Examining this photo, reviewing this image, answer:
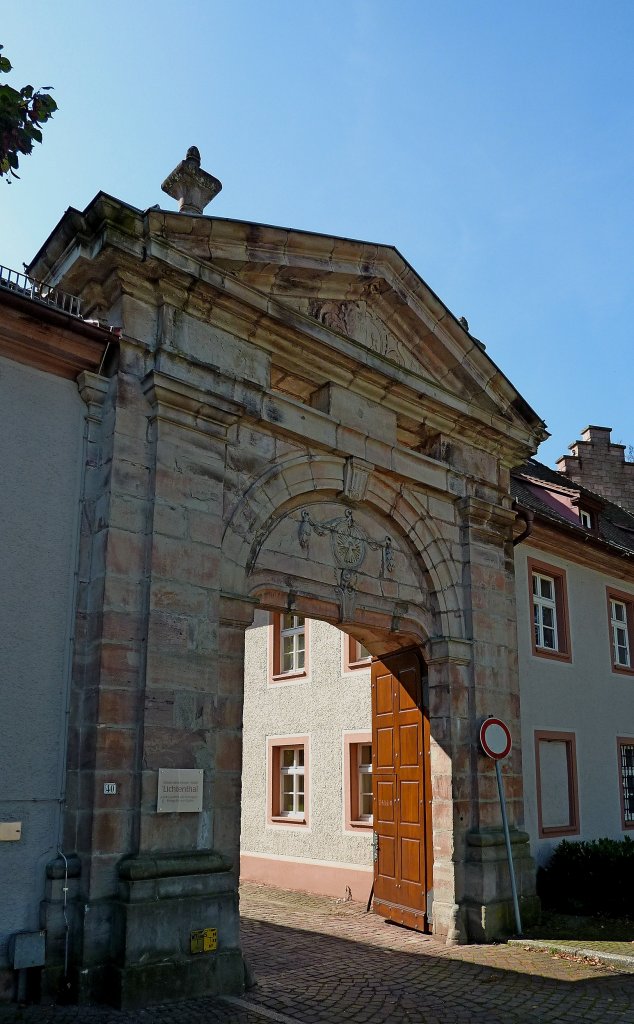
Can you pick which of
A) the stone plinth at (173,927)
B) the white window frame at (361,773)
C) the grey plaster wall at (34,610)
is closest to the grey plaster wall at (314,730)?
the white window frame at (361,773)

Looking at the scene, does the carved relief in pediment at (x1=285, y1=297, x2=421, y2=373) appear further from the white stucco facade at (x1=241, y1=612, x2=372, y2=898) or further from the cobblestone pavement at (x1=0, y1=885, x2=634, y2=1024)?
the cobblestone pavement at (x1=0, y1=885, x2=634, y2=1024)

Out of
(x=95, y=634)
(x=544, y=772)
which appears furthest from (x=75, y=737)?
(x=544, y=772)

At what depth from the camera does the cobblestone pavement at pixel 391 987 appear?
689 cm

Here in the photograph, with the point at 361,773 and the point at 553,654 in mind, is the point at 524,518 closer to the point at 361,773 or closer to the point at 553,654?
the point at 553,654

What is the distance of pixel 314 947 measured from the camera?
10.0 meters

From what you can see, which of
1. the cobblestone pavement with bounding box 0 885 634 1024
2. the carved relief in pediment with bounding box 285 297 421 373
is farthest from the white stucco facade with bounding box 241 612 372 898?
the carved relief in pediment with bounding box 285 297 421 373

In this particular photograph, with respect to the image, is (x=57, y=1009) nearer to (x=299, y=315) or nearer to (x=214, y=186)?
(x=299, y=315)

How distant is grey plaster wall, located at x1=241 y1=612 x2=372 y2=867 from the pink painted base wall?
0.36 ft

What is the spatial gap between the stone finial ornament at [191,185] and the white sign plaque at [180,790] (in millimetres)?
5403

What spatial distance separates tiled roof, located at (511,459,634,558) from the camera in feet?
48.5

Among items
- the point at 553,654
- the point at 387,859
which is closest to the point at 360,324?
the point at 553,654

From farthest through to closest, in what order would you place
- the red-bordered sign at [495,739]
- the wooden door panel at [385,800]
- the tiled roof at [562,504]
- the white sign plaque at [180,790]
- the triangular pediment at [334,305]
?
1. the tiled roof at [562,504]
2. the wooden door panel at [385,800]
3. the red-bordered sign at [495,739]
4. the triangular pediment at [334,305]
5. the white sign plaque at [180,790]

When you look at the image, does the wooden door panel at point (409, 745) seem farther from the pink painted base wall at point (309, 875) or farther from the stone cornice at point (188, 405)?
the stone cornice at point (188, 405)

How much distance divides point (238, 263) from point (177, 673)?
411 cm
